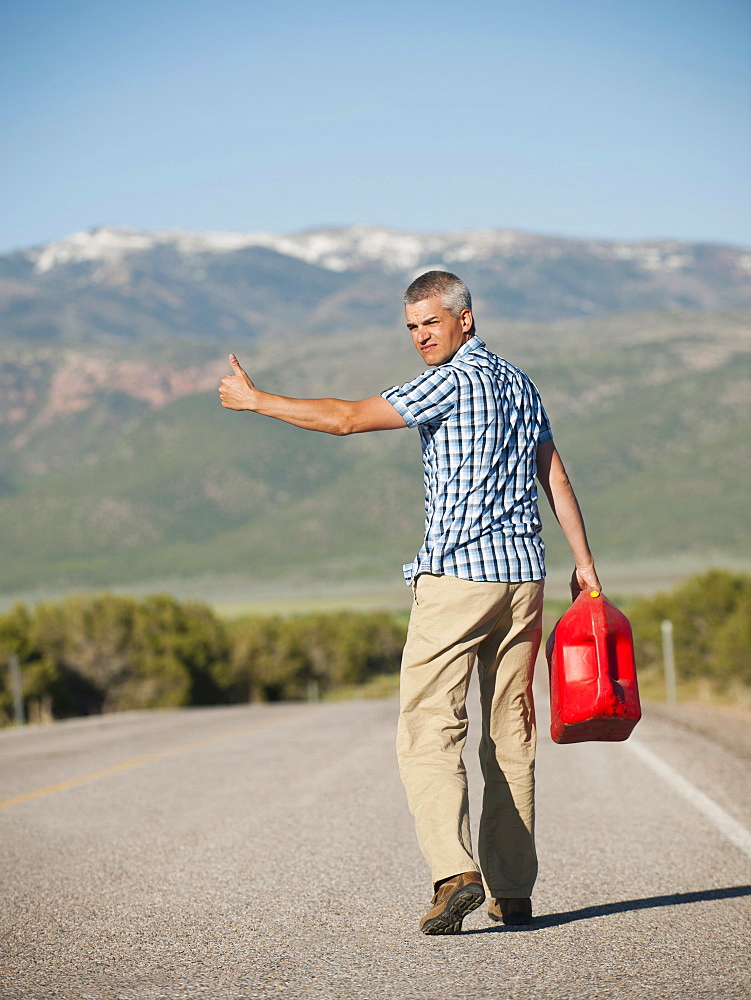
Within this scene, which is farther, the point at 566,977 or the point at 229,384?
the point at 229,384

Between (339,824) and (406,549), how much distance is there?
129812mm

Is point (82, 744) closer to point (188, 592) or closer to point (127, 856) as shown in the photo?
point (127, 856)

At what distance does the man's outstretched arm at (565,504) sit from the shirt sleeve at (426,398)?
0.53 metres

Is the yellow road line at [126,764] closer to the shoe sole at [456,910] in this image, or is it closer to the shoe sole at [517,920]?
the shoe sole at [517,920]

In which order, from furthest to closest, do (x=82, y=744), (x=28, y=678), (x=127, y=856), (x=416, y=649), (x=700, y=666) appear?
(x=700, y=666)
(x=28, y=678)
(x=82, y=744)
(x=127, y=856)
(x=416, y=649)

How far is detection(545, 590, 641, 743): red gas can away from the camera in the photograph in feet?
15.1

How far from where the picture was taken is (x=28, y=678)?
34125 millimetres

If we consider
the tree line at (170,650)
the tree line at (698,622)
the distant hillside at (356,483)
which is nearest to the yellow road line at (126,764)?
the tree line at (170,650)

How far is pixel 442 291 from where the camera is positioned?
4.80 meters

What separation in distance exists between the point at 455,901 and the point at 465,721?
2.05 feet

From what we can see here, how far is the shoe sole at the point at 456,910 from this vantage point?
4.38 m

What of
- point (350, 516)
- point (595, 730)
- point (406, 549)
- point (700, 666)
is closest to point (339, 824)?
point (595, 730)

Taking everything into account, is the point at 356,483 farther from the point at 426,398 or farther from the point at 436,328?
the point at 426,398

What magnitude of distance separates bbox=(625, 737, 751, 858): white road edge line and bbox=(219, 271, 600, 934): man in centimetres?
208
